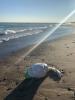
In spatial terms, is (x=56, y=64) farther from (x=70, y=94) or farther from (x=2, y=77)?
(x=70, y=94)

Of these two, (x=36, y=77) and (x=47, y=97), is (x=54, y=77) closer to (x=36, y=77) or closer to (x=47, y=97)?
(x=36, y=77)

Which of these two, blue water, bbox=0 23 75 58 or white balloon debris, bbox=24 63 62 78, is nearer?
white balloon debris, bbox=24 63 62 78

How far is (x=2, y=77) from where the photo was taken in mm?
9594

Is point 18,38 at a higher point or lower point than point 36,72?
lower

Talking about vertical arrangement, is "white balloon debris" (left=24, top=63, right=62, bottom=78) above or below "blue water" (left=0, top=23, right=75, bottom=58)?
above

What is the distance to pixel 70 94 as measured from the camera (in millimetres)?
7426

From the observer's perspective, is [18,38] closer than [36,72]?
No

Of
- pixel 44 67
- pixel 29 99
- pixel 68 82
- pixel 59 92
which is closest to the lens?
pixel 29 99

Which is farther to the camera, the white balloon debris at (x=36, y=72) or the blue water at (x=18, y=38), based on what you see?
the blue water at (x=18, y=38)

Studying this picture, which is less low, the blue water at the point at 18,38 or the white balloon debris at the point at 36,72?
the white balloon debris at the point at 36,72

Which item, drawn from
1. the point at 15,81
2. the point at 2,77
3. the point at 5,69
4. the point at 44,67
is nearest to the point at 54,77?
the point at 44,67

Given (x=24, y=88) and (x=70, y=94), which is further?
(x=24, y=88)

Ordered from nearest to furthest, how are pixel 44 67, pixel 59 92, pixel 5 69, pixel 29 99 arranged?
pixel 29 99
pixel 59 92
pixel 44 67
pixel 5 69

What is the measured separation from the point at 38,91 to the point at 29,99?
71 centimetres
